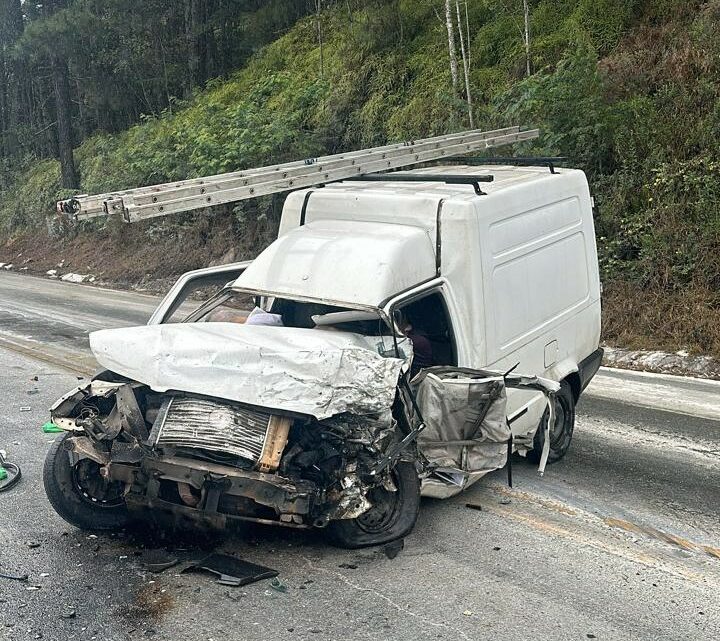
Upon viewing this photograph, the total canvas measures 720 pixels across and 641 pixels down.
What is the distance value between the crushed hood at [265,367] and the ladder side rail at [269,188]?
0.88m

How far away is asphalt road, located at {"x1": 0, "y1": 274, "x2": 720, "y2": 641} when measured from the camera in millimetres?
4473

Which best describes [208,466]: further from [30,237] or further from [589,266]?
[30,237]

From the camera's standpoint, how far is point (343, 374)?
16.4ft

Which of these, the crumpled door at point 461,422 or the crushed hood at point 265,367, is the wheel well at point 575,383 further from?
Result: the crushed hood at point 265,367

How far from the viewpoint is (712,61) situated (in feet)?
47.0

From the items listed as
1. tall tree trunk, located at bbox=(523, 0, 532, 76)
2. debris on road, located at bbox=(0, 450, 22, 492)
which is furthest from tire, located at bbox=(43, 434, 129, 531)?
tall tree trunk, located at bbox=(523, 0, 532, 76)

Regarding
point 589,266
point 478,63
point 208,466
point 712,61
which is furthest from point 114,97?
point 208,466

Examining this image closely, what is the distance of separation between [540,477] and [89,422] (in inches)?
136

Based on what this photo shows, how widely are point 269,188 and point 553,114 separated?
8766 mm

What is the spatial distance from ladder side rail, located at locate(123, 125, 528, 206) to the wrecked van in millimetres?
182

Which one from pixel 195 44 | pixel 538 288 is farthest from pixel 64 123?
pixel 538 288

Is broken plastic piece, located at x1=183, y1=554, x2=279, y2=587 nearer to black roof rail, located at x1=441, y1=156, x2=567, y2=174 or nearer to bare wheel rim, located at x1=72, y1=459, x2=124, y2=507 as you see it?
bare wheel rim, located at x1=72, y1=459, x2=124, y2=507

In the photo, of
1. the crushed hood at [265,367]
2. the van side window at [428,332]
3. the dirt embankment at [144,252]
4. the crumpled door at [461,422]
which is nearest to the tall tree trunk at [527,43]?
the dirt embankment at [144,252]

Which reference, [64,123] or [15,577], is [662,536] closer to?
[15,577]
